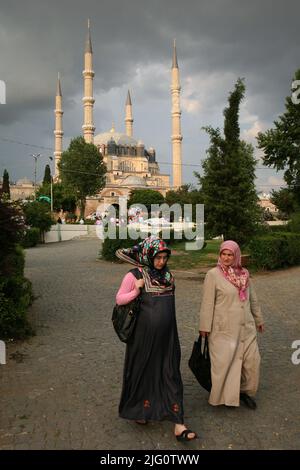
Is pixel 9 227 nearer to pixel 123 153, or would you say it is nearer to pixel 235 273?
pixel 235 273

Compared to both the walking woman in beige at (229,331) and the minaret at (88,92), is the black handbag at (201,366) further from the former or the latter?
the minaret at (88,92)

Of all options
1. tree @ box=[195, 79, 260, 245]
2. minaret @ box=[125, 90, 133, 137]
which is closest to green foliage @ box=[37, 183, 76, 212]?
tree @ box=[195, 79, 260, 245]

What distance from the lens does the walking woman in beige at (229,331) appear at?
3965 mm

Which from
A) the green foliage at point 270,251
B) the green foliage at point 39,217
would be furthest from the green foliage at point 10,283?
the green foliage at point 39,217

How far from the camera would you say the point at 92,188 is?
52.4m

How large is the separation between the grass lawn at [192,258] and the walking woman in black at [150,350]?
11.4 metres

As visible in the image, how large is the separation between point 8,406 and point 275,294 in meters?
7.46

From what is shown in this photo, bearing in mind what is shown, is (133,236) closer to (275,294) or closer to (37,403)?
(275,294)

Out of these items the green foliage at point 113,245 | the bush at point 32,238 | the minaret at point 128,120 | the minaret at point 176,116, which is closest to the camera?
the green foliage at point 113,245

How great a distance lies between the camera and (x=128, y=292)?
3.59m

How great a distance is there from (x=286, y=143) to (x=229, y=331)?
24.2 m

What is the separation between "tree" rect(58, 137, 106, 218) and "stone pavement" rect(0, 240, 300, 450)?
43.5 metres

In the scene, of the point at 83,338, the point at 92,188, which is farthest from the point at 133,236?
the point at 92,188
